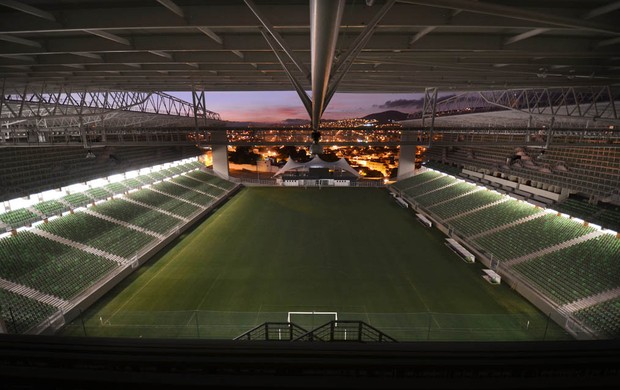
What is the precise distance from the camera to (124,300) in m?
10.8

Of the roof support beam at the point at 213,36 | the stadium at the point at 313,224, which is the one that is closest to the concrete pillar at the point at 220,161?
the stadium at the point at 313,224

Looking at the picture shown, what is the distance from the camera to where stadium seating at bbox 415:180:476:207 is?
74.1 ft

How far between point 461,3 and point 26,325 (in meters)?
13.4

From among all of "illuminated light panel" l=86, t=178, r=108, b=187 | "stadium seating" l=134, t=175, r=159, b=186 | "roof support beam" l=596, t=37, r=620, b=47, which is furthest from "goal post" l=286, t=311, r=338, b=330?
"stadium seating" l=134, t=175, r=159, b=186

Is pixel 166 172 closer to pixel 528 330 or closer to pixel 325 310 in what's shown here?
pixel 325 310

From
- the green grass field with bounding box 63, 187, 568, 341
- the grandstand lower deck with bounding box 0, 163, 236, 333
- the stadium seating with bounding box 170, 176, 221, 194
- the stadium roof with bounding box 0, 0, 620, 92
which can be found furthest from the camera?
the stadium seating with bounding box 170, 176, 221, 194

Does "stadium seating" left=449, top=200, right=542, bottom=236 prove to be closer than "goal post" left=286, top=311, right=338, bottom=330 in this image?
No

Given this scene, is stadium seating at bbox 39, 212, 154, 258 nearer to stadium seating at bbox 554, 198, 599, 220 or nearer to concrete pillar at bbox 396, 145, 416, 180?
stadium seating at bbox 554, 198, 599, 220

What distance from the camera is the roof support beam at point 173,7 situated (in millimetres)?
3691

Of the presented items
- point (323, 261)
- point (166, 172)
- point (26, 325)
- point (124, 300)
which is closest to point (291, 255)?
point (323, 261)

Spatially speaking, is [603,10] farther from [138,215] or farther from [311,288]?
[138,215]

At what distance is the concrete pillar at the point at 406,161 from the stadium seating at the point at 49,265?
29.0 meters

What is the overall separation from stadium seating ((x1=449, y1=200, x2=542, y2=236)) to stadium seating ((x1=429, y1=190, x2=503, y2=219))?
2.92 feet

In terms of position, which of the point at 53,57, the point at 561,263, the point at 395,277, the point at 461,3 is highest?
the point at 53,57
